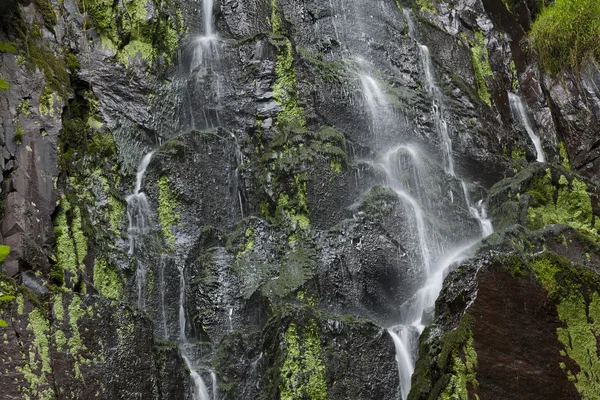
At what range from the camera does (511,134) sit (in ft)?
47.9

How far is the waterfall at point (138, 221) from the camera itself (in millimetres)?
9320

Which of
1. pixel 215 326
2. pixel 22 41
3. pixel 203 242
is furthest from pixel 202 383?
pixel 22 41

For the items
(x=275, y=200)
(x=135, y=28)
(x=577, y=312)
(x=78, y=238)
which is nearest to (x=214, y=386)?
(x=78, y=238)

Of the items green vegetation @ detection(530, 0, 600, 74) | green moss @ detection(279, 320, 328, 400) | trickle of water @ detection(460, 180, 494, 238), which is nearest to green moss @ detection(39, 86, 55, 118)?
green moss @ detection(279, 320, 328, 400)

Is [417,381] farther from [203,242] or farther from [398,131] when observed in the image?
[398,131]

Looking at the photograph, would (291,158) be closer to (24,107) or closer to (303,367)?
(303,367)

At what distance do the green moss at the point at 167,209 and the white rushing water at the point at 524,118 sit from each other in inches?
334

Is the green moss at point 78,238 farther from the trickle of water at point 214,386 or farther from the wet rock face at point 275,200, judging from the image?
the trickle of water at point 214,386

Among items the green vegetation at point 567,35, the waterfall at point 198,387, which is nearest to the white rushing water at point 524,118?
the green vegetation at point 567,35

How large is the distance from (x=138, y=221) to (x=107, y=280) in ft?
5.49

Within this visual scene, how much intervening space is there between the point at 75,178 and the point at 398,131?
6234 mm

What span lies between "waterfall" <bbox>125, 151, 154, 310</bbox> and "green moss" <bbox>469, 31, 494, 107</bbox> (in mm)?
8587

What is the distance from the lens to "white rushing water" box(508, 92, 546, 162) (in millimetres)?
15125

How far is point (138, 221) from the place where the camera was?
1011 centimetres
